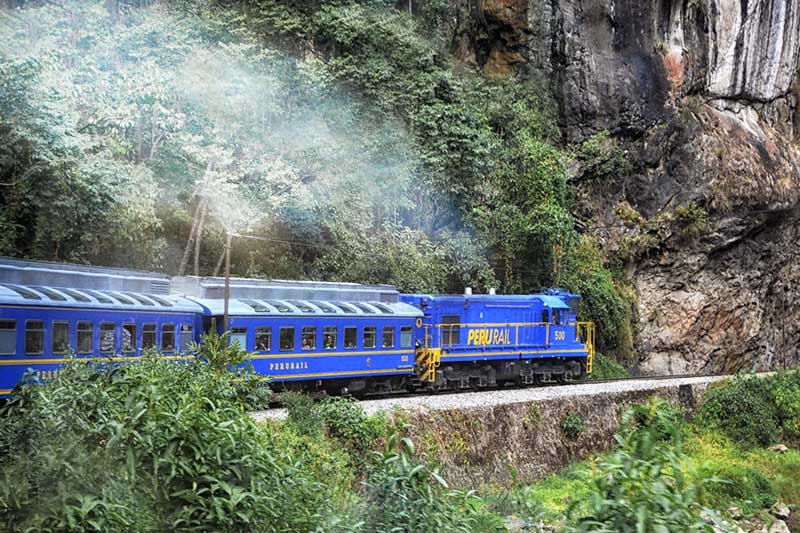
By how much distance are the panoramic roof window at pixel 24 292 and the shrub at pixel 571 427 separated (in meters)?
12.2

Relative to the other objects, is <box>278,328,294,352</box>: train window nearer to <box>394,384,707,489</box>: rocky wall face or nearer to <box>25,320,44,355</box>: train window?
<box>394,384,707,489</box>: rocky wall face

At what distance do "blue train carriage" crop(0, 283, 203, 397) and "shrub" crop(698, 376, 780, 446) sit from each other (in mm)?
15512

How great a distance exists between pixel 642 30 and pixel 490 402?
22.4 metres

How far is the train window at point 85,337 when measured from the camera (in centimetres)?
1309

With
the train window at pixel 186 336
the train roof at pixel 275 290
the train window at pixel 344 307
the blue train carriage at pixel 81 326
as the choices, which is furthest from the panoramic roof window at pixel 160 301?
the train window at pixel 344 307

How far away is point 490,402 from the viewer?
59.0 feet

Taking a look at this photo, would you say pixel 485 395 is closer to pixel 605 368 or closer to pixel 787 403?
pixel 787 403

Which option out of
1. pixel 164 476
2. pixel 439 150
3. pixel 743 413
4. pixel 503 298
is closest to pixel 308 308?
pixel 503 298

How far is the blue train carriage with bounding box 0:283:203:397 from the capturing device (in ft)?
39.7

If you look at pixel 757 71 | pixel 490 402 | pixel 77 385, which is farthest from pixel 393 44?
pixel 77 385

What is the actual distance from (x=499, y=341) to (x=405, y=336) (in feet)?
12.3

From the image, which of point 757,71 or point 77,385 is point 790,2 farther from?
point 77,385

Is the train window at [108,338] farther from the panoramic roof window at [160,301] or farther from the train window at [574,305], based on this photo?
the train window at [574,305]

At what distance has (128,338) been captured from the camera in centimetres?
1392
